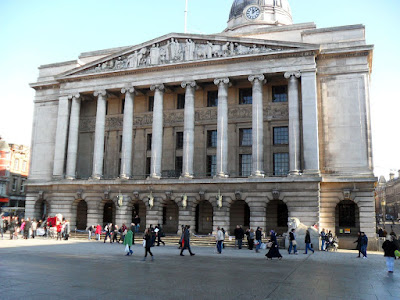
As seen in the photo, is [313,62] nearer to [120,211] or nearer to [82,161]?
[120,211]

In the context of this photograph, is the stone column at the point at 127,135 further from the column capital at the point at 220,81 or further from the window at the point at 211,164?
the column capital at the point at 220,81

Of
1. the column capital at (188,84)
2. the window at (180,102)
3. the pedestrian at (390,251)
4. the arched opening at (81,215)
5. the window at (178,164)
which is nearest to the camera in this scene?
the pedestrian at (390,251)

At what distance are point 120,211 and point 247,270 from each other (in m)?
24.7

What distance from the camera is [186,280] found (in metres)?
14.7

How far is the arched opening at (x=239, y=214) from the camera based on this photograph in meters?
39.8

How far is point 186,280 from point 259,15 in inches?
2087

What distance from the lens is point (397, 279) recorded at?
637 inches

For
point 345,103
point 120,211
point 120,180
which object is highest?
point 345,103

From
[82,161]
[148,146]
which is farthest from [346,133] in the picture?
[82,161]

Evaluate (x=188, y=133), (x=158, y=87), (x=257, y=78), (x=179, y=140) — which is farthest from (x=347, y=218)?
(x=158, y=87)

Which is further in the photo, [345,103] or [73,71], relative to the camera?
[73,71]

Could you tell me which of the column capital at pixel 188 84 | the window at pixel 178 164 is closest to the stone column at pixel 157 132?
the column capital at pixel 188 84

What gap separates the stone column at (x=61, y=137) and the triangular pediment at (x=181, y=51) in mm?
3472

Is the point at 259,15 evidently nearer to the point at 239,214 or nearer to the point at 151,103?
the point at 151,103
